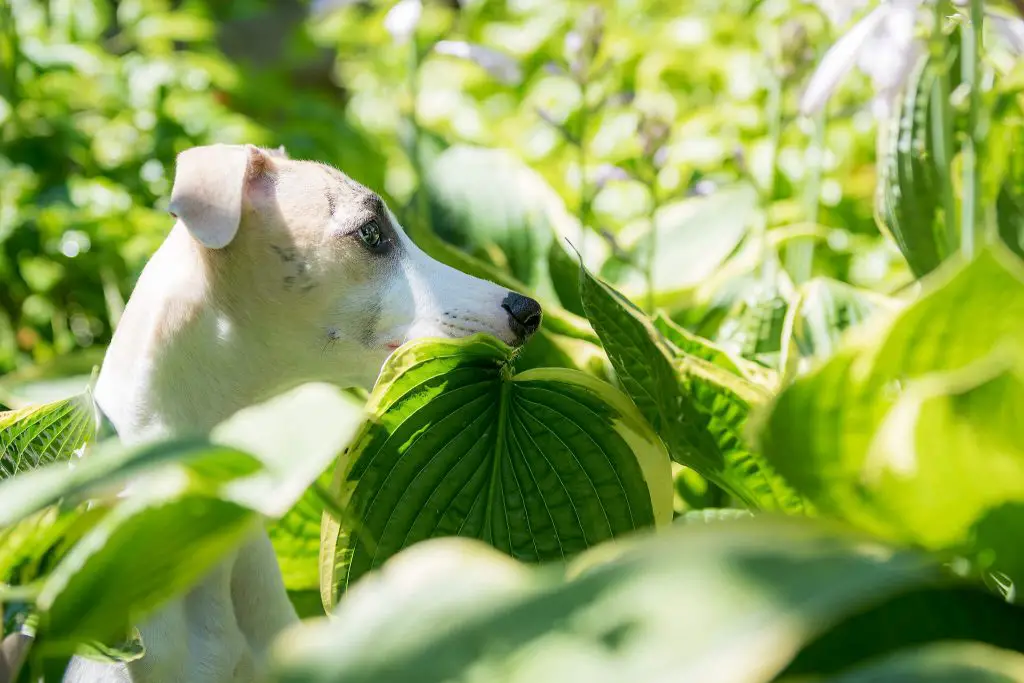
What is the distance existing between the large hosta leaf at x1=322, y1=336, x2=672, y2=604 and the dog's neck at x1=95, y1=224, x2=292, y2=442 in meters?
0.13

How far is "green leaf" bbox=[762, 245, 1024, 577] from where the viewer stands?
0.52 meters

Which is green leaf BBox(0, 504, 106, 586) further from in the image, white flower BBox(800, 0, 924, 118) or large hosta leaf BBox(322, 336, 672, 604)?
white flower BBox(800, 0, 924, 118)

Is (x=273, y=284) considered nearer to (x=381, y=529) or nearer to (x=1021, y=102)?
(x=381, y=529)

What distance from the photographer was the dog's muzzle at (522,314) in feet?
3.19

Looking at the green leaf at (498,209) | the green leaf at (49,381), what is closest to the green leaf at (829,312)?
the green leaf at (498,209)

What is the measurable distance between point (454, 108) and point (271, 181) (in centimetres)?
226

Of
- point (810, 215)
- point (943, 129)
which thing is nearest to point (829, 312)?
point (943, 129)

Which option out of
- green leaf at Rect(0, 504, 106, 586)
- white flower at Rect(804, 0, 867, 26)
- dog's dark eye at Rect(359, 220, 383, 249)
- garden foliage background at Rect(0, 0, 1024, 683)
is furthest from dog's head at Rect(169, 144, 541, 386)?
white flower at Rect(804, 0, 867, 26)

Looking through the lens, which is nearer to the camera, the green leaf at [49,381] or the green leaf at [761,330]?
the green leaf at [761,330]

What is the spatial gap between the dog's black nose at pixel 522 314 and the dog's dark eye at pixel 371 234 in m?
0.13

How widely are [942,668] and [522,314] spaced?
59 centimetres

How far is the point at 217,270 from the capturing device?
91 cm

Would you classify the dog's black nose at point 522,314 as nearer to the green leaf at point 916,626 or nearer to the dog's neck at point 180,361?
the dog's neck at point 180,361

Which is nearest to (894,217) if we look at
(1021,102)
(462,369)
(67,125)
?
(1021,102)
